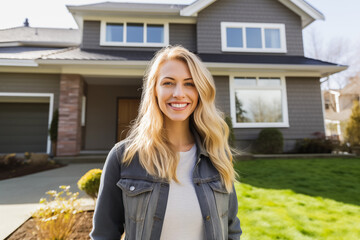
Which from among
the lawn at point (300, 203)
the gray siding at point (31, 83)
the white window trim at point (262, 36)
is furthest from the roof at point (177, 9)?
the lawn at point (300, 203)

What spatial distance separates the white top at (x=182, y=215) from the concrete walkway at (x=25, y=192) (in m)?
2.12

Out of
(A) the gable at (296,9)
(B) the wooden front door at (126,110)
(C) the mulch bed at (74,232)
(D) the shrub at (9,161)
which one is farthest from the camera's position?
(B) the wooden front door at (126,110)

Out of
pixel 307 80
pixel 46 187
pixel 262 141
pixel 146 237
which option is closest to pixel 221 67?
pixel 262 141

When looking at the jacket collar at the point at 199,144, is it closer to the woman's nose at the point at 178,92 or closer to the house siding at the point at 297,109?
the woman's nose at the point at 178,92

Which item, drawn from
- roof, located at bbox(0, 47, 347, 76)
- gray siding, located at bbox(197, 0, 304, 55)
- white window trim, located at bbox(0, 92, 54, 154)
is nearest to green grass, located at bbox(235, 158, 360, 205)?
roof, located at bbox(0, 47, 347, 76)

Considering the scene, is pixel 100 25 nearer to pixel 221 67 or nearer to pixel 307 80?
pixel 221 67

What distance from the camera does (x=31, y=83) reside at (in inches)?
309

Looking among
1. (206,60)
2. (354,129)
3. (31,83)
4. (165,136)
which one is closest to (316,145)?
(354,129)

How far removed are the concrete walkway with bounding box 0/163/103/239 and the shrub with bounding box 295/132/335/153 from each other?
7.98m

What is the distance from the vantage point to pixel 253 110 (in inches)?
336

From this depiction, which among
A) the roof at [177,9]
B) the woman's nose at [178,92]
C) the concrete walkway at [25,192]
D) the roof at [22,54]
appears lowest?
the concrete walkway at [25,192]

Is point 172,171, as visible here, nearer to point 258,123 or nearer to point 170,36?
point 258,123

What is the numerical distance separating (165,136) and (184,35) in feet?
29.8

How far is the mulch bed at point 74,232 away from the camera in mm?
2248
